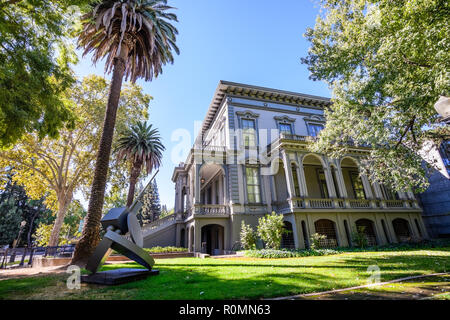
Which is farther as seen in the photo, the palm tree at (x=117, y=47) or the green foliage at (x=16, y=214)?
the green foliage at (x=16, y=214)

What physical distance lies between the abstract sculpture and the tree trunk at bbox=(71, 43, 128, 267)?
368 centimetres

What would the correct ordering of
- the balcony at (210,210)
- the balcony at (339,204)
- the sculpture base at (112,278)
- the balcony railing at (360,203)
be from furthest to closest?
the balcony railing at (360,203) → the balcony at (210,210) → the balcony at (339,204) → the sculpture base at (112,278)

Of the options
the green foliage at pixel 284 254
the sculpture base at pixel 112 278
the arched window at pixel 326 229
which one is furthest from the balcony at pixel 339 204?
the sculpture base at pixel 112 278

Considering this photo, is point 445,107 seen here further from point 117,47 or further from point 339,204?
point 117,47

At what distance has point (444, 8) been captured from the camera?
22.9 feet

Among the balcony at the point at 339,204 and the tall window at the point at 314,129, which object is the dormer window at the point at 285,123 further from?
the balcony at the point at 339,204

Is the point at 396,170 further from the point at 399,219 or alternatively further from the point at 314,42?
the point at 399,219

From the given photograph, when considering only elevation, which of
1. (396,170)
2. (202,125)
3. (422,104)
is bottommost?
(396,170)

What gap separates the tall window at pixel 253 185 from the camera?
62.6 ft

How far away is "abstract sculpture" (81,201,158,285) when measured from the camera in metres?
6.07

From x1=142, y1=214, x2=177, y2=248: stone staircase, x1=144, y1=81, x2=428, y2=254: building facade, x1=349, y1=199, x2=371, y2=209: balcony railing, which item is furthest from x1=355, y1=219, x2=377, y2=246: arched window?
x1=142, y1=214, x2=177, y2=248: stone staircase

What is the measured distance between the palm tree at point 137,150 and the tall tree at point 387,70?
17112 millimetres
